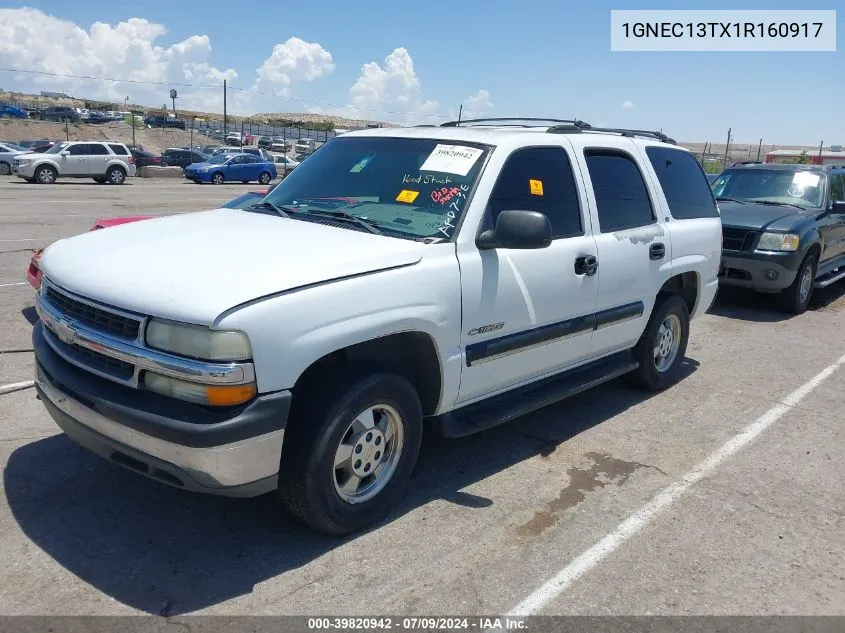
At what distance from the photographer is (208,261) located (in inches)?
131

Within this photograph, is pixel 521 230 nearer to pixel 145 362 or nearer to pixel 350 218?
pixel 350 218

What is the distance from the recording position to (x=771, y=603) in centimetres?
329

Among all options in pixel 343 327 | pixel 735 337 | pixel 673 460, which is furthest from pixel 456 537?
pixel 735 337

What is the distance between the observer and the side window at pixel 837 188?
10227 millimetres

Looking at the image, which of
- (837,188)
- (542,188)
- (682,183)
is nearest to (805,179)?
(837,188)

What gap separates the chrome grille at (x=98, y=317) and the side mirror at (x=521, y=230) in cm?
182

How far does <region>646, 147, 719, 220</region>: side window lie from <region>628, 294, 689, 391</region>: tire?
0.73 meters

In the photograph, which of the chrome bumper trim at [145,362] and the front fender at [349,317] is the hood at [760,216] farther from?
the chrome bumper trim at [145,362]

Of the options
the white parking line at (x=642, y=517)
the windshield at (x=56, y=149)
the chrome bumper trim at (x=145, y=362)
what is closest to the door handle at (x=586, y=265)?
the white parking line at (x=642, y=517)

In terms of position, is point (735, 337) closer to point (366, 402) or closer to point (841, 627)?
point (841, 627)

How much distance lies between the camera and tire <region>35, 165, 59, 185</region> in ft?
89.6

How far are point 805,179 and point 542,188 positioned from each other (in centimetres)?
742

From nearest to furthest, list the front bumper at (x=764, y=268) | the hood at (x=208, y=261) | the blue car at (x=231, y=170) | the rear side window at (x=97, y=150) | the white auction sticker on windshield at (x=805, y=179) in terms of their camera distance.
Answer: the hood at (x=208, y=261) → the front bumper at (x=764, y=268) → the white auction sticker on windshield at (x=805, y=179) → the rear side window at (x=97, y=150) → the blue car at (x=231, y=170)

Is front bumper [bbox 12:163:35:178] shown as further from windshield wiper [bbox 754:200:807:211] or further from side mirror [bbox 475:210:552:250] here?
side mirror [bbox 475:210:552:250]
